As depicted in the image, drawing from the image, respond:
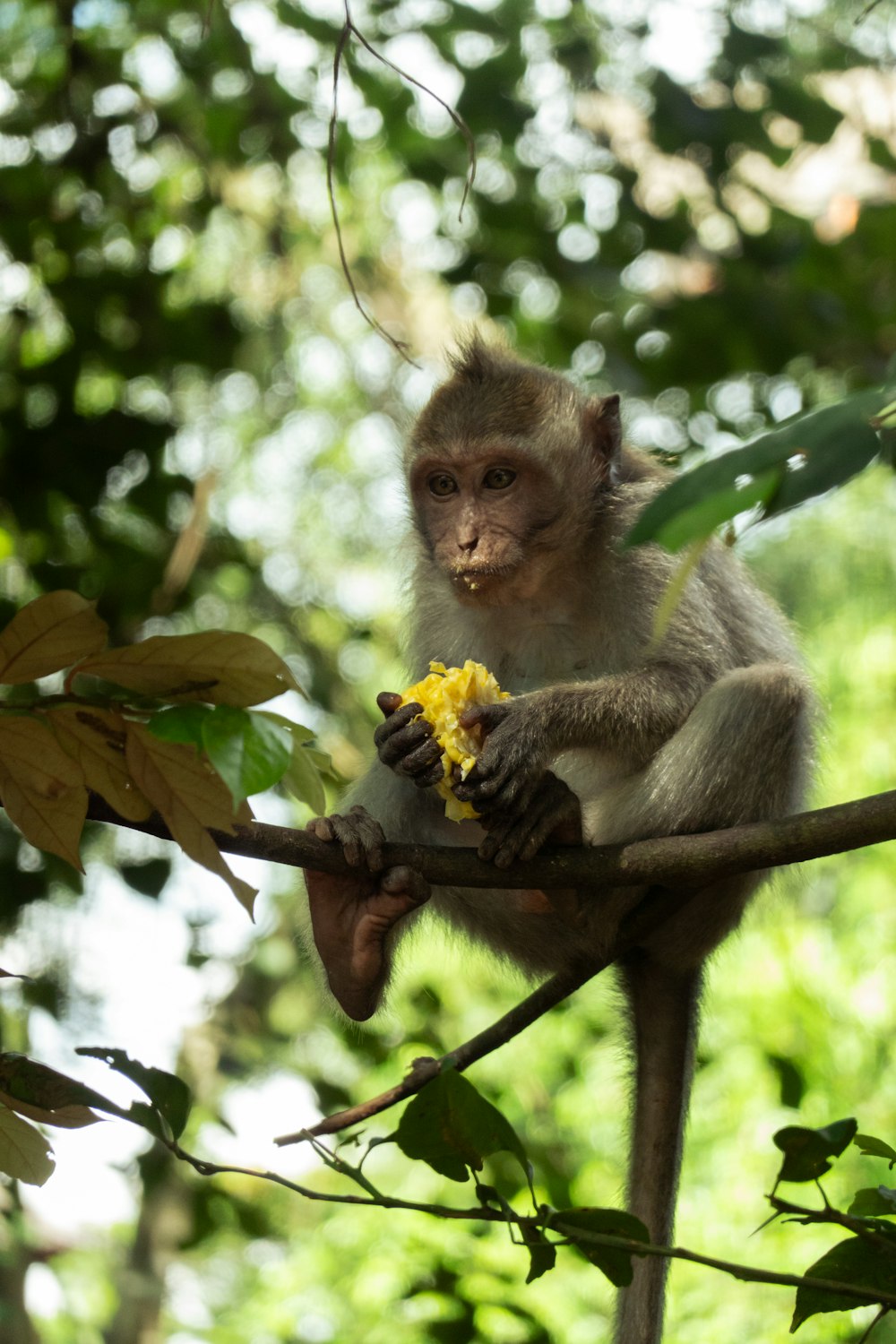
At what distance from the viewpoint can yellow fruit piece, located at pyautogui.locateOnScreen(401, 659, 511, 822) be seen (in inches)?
119

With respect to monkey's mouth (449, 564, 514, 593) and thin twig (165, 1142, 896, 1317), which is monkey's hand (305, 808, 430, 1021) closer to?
monkey's mouth (449, 564, 514, 593)

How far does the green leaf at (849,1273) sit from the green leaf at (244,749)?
871 millimetres

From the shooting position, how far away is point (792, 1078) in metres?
2.85

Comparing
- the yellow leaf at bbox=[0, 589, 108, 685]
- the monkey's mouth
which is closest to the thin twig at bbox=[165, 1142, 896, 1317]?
the yellow leaf at bbox=[0, 589, 108, 685]

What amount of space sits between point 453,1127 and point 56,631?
0.76 m

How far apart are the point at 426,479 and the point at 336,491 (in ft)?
27.8

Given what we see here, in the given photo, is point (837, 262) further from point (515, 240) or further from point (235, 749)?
point (235, 749)

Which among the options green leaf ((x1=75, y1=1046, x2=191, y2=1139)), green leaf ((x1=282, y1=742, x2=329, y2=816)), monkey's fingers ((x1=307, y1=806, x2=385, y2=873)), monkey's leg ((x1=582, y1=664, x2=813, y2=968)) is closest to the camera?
green leaf ((x1=75, y1=1046, x2=191, y2=1139))

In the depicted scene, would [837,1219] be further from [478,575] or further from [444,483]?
[444,483]

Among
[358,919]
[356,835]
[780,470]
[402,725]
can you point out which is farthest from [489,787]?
[780,470]

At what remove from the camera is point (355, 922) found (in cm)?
313

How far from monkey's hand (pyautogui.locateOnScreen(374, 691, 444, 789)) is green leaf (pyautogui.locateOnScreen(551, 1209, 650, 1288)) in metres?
1.25

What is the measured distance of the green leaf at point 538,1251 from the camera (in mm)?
1723

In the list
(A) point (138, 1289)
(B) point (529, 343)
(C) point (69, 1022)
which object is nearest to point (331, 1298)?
(A) point (138, 1289)
